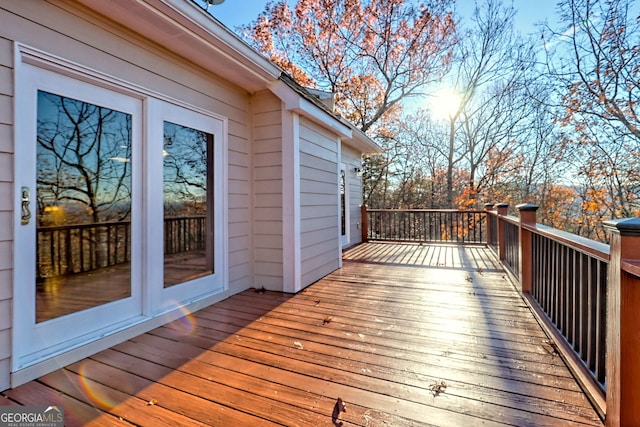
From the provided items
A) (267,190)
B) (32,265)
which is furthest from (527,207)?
(32,265)

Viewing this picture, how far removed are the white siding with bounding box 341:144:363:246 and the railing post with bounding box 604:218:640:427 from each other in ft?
18.9

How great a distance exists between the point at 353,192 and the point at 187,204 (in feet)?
16.4

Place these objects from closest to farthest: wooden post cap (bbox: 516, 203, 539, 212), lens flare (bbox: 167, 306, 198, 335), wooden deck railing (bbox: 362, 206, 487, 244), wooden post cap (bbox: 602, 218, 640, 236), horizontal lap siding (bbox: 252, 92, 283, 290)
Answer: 1. wooden post cap (bbox: 602, 218, 640, 236)
2. lens flare (bbox: 167, 306, 198, 335)
3. wooden post cap (bbox: 516, 203, 539, 212)
4. horizontal lap siding (bbox: 252, 92, 283, 290)
5. wooden deck railing (bbox: 362, 206, 487, 244)

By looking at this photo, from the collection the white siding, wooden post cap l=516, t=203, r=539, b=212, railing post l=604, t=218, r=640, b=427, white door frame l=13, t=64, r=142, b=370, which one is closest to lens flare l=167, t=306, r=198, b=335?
white door frame l=13, t=64, r=142, b=370

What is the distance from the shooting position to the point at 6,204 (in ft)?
5.41

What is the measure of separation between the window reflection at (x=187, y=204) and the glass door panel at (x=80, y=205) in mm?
346

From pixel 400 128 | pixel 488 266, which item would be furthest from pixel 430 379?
pixel 400 128

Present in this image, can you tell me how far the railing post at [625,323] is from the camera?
115 cm

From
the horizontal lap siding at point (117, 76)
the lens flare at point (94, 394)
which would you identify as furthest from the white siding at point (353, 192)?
the lens flare at point (94, 394)

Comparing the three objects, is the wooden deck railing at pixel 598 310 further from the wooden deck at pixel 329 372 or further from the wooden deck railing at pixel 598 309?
the wooden deck at pixel 329 372

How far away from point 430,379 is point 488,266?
→ 11.4 ft

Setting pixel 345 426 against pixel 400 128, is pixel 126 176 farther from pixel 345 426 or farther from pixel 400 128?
pixel 400 128

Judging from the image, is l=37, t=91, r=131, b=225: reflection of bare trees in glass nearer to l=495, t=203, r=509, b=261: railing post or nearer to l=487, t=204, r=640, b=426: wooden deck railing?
l=487, t=204, r=640, b=426: wooden deck railing

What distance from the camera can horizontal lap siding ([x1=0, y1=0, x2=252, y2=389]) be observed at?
1.64 m
